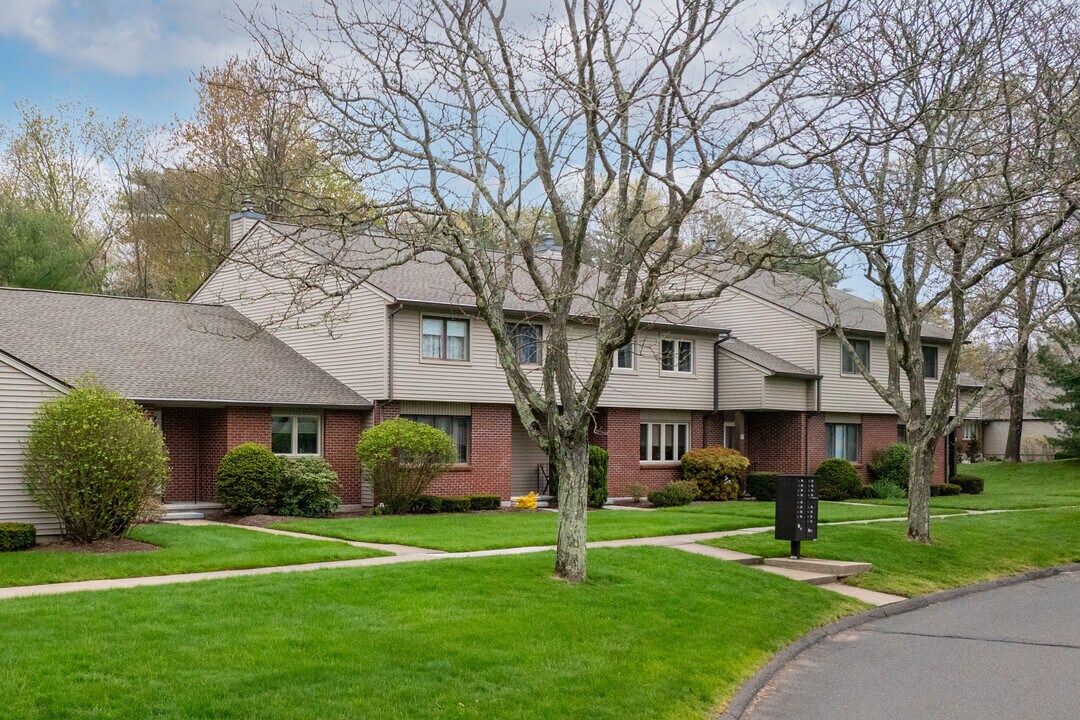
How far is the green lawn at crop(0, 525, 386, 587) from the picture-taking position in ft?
48.1

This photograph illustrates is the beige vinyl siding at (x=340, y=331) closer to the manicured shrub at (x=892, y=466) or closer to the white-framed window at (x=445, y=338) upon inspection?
→ the white-framed window at (x=445, y=338)

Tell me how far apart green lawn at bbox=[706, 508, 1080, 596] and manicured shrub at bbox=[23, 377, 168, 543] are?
9.59 m

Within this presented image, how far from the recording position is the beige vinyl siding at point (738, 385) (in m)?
34.3

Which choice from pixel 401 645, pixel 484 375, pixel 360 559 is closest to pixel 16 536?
pixel 360 559

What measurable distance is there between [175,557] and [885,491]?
26136 mm

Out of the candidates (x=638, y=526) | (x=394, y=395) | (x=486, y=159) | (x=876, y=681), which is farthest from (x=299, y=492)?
(x=876, y=681)

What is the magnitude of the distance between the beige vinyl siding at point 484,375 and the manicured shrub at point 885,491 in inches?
277

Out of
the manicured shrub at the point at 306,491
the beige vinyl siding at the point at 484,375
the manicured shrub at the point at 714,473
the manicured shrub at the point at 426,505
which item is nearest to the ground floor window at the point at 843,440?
the manicured shrub at the point at 714,473

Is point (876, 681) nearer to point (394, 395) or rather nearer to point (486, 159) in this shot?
point (486, 159)

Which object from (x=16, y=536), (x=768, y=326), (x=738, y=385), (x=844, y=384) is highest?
(x=768, y=326)

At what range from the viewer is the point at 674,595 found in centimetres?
1379

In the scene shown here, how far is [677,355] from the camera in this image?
34156 mm

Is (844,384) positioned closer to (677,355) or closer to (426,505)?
(677,355)

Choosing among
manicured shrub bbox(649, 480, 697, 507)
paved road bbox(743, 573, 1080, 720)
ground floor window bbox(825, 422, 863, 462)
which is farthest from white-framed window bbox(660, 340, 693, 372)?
paved road bbox(743, 573, 1080, 720)
